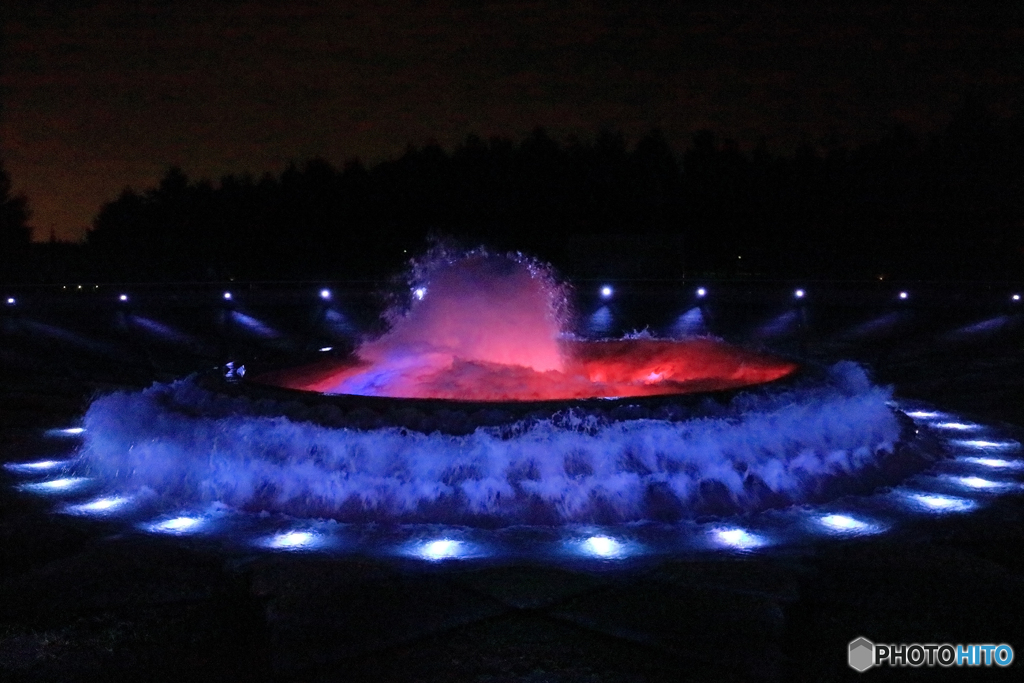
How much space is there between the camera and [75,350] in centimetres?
2122

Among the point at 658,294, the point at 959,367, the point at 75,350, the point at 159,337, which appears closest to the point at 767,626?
the point at 959,367

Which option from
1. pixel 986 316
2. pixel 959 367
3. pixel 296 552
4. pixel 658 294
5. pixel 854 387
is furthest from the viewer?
pixel 658 294

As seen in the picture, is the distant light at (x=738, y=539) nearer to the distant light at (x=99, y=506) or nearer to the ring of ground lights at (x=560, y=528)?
the ring of ground lights at (x=560, y=528)

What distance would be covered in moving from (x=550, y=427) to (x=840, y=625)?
141 inches

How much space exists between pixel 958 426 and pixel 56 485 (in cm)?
1119

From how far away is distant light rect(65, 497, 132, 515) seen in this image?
332 inches

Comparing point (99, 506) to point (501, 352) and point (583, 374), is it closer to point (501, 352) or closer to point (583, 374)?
point (501, 352)

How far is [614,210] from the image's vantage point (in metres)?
57.3

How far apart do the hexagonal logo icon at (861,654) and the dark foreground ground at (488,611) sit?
0.07 meters

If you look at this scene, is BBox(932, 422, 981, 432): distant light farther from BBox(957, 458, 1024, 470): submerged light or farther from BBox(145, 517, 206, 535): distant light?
BBox(145, 517, 206, 535): distant light

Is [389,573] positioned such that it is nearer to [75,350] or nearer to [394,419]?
[394,419]

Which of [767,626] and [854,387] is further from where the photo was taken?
[854,387]

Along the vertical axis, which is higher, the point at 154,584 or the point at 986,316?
the point at 986,316

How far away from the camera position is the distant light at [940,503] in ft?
26.9
